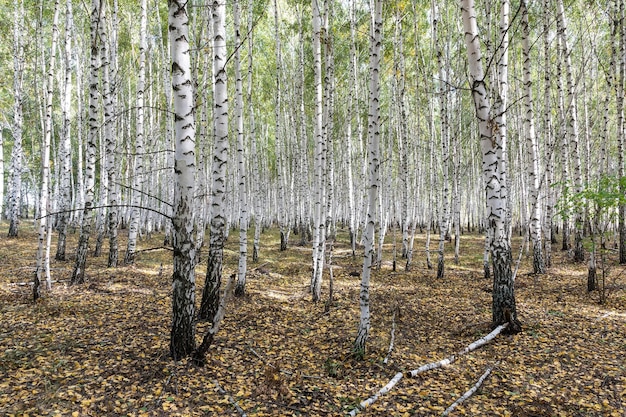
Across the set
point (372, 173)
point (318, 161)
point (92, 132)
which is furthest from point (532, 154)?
point (92, 132)

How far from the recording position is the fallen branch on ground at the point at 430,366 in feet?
13.2

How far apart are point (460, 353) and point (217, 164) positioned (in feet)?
15.7

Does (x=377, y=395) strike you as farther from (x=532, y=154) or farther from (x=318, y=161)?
(x=532, y=154)

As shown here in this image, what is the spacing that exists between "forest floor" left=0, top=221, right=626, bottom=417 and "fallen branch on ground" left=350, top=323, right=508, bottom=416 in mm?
80

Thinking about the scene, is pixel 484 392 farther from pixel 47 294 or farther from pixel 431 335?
pixel 47 294

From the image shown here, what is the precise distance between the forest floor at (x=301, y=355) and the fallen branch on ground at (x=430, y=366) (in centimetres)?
8

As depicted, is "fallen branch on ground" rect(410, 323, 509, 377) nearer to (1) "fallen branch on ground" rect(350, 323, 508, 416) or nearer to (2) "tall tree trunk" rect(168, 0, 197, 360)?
(1) "fallen branch on ground" rect(350, 323, 508, 416)

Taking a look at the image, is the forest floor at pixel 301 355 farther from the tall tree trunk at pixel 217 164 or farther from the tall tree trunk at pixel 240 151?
the tall tree trunk at pixel 217 164

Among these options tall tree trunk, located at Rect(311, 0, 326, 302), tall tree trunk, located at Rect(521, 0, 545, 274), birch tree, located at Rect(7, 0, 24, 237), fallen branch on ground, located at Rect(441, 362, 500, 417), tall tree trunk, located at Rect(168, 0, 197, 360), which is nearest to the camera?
fallen branch on ground, located at Rect(441, 362, 500, 417)

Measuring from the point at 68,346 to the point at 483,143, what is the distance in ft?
21.7

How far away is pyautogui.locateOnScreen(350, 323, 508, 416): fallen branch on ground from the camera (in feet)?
13.2

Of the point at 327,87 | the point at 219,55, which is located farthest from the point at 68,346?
the point at 327,87

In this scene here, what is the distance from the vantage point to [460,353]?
525 cm

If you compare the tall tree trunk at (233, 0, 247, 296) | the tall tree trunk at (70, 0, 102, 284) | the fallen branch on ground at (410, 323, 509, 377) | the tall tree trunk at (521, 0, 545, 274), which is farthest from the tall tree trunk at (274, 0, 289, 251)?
the fallen branch on ground at (410, 323, 509, 377)
